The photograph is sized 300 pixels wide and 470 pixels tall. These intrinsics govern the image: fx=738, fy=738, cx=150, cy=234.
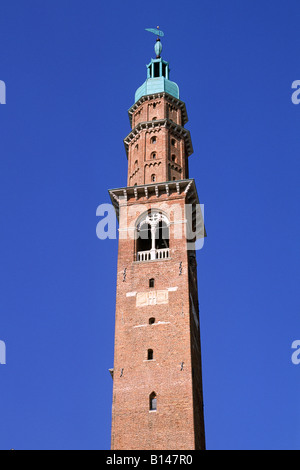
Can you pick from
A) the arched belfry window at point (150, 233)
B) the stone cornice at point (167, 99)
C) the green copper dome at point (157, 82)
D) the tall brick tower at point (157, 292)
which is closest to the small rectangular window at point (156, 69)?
the green copper dome at point (157, 82)

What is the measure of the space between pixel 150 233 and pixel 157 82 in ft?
54.8

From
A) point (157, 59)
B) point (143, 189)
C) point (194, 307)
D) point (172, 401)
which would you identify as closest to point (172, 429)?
point (172, 401)

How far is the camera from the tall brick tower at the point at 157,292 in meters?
44.1

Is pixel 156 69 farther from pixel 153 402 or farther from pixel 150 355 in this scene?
pixel 153 402

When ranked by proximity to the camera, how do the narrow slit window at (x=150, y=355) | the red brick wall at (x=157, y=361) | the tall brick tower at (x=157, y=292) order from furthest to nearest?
the narrow slit window at (x=150, y=355) → the tall brick tower at (x=157, y=292) → the red brick wall at (x=157, y=361)

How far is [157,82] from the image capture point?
64.1 meters

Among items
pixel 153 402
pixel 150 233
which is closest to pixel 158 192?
pixel 150 233

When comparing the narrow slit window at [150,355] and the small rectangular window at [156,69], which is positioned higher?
the small rectangular window at [156,69]

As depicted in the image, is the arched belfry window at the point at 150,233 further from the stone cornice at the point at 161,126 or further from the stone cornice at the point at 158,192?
the stone cornice at the point at 161,126

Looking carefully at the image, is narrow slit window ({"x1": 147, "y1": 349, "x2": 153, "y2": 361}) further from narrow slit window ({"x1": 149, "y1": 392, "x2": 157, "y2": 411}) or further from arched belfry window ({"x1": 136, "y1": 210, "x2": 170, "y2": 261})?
arched belfry window ({"x1": 136, "y1": 210, "x2": 170, "y2": 261})

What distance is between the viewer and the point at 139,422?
145ft

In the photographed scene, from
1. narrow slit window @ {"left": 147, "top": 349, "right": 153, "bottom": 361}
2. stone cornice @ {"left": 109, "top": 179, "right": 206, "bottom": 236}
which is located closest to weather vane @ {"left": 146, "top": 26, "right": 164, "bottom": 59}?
stone cornice @ {"left": 109, "top": 179, "right": 206, "bottom": 236}

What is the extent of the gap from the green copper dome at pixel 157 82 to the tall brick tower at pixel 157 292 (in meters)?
0.70
